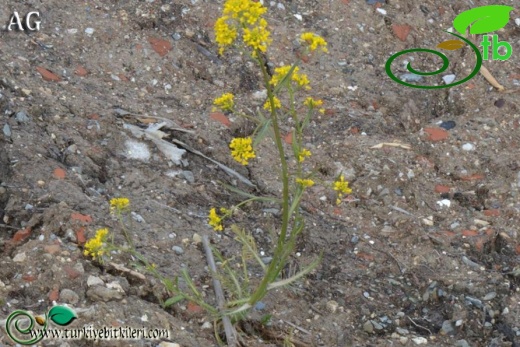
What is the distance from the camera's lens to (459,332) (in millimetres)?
3686

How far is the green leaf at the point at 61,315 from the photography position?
328 centimetres

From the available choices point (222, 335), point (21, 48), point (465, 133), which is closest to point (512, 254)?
point (465, 133)

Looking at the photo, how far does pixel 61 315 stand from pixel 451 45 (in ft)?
10.6

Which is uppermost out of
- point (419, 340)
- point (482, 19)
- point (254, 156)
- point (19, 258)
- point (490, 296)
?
point (254, 156)

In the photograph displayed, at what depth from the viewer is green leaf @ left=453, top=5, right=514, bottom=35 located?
559cm

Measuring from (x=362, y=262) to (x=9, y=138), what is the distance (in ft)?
5.81

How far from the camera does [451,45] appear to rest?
5449 millimetres

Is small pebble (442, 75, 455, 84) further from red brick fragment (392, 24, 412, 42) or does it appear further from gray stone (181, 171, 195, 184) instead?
gray stone (181, 171, 195, 184)

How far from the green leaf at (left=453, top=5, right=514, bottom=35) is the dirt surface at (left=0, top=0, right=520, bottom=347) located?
62mm

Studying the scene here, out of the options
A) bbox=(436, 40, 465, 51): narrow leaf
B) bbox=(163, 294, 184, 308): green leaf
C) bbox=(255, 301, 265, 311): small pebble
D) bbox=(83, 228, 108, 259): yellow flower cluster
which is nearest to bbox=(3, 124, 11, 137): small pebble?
bbox=(83, 228, 108, 259): yellow flower cluster

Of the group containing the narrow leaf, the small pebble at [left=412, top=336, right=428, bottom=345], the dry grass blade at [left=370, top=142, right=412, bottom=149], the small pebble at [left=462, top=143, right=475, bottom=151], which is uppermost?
the narrow leaf

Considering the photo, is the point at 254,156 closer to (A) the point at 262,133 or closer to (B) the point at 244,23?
(A) the point at 262,133

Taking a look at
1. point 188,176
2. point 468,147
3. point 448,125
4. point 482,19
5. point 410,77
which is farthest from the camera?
point 482,19

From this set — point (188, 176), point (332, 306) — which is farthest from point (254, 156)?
point (188, 176)
